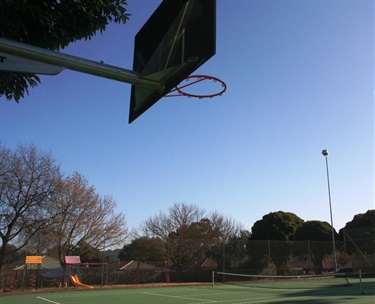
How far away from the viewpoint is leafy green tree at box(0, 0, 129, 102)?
421cm

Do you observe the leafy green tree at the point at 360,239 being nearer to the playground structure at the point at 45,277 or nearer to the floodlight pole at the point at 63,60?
the playground structure at the point at 45,277

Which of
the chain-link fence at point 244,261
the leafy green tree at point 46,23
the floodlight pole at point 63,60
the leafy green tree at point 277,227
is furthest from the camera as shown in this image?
the leafy green tree at point 277,227

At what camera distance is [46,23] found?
4.53m

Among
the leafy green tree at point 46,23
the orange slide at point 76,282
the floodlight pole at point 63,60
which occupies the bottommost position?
the orange slide at point 76,282

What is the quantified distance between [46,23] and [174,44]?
1700 mm

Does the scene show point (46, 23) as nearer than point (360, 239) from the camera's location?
Yes

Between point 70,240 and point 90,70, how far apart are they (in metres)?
29.0

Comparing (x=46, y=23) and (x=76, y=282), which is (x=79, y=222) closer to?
(x=76, y=282)

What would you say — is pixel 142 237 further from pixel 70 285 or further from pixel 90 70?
pixel 90 70

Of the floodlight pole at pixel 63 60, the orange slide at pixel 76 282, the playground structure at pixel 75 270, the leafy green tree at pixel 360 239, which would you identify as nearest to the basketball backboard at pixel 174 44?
the floodlight pole at pixel 63 60

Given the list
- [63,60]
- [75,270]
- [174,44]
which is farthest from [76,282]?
[63,60]

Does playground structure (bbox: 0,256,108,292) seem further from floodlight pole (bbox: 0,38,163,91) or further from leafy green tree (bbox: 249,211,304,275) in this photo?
floodlight pole (bbox: 0,38,163,91)

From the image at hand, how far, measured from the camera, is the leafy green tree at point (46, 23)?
4.21 meters

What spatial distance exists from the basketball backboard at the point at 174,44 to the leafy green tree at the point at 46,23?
931 mm
